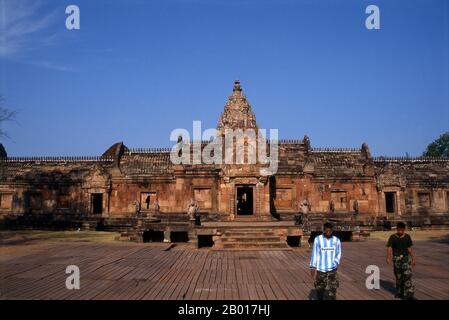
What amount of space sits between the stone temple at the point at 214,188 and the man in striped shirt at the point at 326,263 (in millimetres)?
16175

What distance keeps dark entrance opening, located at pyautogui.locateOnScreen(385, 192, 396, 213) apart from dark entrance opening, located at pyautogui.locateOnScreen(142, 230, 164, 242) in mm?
17948

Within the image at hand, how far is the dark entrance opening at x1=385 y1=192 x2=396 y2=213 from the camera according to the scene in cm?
3033

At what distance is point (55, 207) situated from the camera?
31.1m

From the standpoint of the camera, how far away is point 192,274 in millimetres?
11820

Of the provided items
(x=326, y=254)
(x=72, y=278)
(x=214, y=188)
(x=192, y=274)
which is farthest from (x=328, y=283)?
(x=214, y=188)

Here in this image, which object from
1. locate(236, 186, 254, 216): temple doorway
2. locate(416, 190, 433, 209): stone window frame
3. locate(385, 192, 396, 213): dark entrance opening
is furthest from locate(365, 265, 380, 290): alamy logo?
locate(416, 190, 433, 209): stone window frame

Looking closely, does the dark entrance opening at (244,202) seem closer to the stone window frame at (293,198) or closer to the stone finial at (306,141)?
the stone window frame at (293,198)

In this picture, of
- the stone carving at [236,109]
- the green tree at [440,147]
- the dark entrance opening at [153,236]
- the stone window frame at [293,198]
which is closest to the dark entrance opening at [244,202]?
the stone window frame at [293,198]

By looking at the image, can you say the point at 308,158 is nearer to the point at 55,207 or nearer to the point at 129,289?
the point at 55,207

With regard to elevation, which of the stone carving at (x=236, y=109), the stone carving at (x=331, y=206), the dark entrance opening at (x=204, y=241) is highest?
the stone carving at (x=236, y=109)

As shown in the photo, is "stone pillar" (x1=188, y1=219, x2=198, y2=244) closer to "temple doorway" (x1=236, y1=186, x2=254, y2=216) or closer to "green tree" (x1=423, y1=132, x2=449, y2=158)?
"temple doorway" (x1=236, y1=186, x2=254, y2=216)

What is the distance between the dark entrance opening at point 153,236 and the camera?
22.2 m

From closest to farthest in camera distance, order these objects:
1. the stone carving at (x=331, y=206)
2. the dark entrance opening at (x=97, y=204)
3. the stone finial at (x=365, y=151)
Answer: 1. the stone carving at (x=331, y=206)
2. the dark entrance opening at (x=97, y=204)
3. the stone finial at (x=365, y=151)

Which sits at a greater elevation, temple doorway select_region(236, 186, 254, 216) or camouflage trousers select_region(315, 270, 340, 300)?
temple doorway select_region(236, 186, 254, 216)
